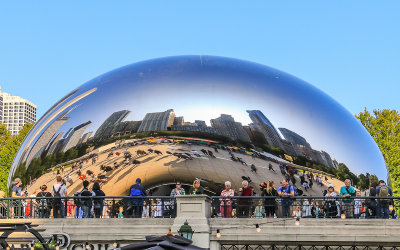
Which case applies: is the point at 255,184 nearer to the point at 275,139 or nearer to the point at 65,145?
the point at 275,139

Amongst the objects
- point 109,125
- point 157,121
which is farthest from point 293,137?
point 109,125

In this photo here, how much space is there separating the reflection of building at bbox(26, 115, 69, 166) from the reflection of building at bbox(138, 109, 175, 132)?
395cm

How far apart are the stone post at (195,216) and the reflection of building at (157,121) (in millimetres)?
7034

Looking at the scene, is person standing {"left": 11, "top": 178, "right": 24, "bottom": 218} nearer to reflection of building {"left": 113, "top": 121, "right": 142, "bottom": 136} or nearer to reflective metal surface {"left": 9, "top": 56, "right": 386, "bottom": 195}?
reflective metal surface {"left": 9, "top": 56, "right": 386, "bottom": 195}

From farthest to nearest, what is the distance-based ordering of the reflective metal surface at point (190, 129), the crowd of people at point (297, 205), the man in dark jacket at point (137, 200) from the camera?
1. the reflective metal surface at point (190, 129)
2. the man in dark jacket at point (137, 200)
3. the crowd of people at point (297, 205)

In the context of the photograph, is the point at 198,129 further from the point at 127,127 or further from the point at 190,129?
the point at 127,127

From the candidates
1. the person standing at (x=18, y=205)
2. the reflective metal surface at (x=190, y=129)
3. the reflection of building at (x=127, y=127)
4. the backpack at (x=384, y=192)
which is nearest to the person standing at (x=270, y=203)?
the reflective metal surface at (x=190, y=129)

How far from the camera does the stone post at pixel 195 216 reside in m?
16.9

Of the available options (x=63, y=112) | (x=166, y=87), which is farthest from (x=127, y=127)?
(x=63, y=112)

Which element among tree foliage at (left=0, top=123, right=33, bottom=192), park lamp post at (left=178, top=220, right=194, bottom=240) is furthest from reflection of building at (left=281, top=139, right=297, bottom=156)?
tree foliage at (left=0, top=123, right=33, bottom=192)

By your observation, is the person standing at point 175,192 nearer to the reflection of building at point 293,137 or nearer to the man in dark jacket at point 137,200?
the man in dark jacket at point 137,200

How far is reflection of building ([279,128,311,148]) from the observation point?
24438 mm

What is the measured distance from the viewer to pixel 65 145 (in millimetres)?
25141

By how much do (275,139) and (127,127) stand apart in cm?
564
